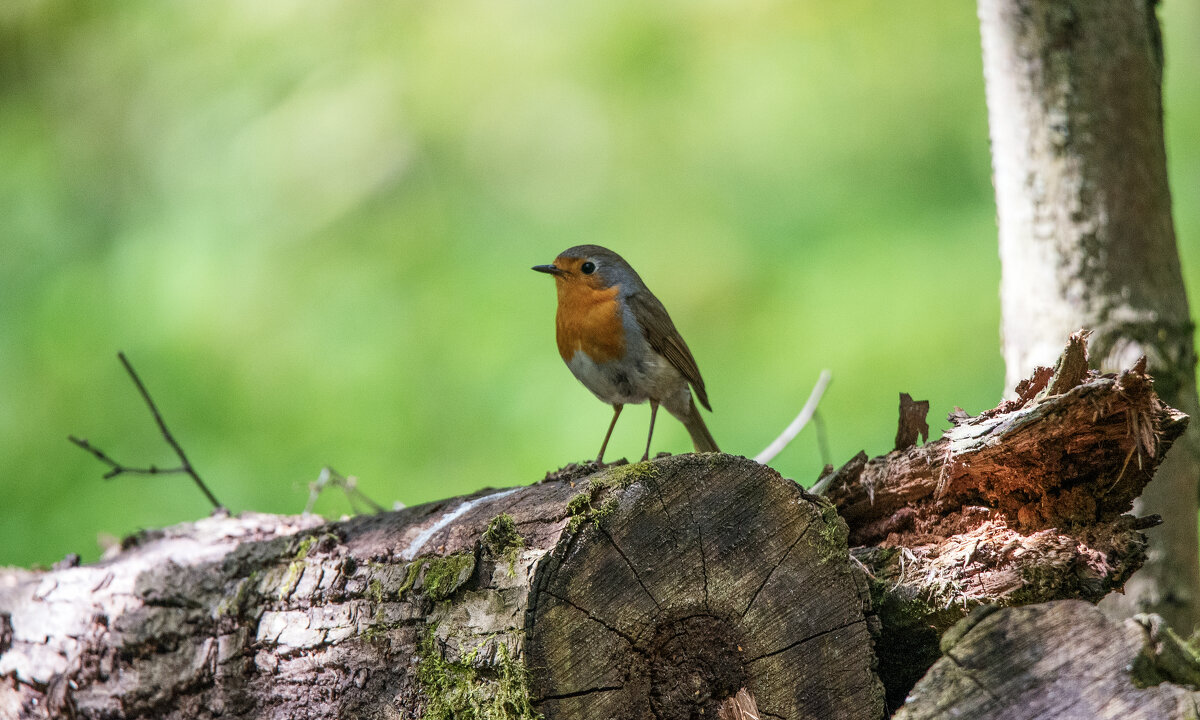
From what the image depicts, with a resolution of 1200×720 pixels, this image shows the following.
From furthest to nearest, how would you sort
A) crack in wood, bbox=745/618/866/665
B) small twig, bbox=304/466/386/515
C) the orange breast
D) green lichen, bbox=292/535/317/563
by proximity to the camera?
small twig, bbox=304/466/386/515 < the orange breast < green lichen, bbox=292/535/317/563 < crack in wood, bbox=745/618/866/665

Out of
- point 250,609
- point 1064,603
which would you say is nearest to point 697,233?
point 250,609

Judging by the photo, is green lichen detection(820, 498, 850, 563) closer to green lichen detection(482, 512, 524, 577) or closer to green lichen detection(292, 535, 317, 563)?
green lichen detection(482, 512, 524, 577)

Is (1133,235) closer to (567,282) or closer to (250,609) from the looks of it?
(567,282)

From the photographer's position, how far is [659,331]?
126 inches

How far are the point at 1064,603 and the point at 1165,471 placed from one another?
1613 millimetres

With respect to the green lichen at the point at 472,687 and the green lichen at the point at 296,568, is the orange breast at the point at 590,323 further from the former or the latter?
the green lichen at the point at 472,687

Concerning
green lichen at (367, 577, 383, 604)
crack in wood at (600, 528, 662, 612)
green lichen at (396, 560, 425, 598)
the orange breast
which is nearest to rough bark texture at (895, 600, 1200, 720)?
crack in wood at (600, 528, 662, 612)

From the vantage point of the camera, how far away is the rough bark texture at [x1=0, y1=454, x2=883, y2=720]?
1955 millimetres

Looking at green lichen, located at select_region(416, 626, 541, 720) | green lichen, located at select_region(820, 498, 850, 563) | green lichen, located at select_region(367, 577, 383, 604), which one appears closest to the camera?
green lichen, located at select_region(416, 626, 541, 720)

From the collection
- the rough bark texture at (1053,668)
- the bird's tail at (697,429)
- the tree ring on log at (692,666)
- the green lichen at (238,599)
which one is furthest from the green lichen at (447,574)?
the bird's tail at (697,429)

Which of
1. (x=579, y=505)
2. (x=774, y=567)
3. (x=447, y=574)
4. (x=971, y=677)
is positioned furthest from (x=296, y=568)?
(x=971, y=677)

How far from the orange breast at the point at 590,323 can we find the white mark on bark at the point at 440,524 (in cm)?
77

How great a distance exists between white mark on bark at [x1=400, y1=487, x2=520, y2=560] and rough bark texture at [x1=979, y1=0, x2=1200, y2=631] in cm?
180

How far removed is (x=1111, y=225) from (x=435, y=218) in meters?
3.96
